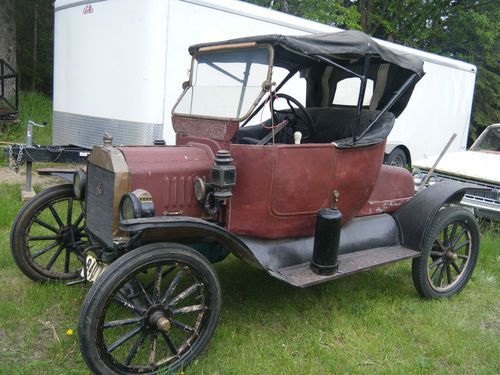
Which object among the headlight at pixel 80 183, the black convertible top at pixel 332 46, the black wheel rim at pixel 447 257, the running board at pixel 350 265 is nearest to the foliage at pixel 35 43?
the headlight at pixel 80 183

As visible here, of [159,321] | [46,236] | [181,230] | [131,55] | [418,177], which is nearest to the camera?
[159,321]

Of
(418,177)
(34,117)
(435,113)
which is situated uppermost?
(435,113)

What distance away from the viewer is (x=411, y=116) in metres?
9.91

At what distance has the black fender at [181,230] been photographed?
2.67 m

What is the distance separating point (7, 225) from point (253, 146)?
324cm

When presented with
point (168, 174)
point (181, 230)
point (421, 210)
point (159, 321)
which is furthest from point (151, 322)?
point (421, 210)

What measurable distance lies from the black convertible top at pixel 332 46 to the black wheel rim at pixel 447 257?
4.58 ft

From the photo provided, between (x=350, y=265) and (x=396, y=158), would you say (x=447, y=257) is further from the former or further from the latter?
(x=396, y=158)

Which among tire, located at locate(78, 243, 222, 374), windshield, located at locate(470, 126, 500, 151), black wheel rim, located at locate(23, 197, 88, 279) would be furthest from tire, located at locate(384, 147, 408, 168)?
tire, located at locate(78, 243, 222, 374)

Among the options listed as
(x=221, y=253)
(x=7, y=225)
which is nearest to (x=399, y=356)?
(x=221, y=253)

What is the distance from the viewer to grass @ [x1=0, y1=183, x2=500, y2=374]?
3.04 meters

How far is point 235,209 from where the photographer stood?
333cm

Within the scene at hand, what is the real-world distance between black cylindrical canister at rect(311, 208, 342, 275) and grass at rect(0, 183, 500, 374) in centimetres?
48

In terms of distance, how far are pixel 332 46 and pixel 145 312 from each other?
2126 millimetres
